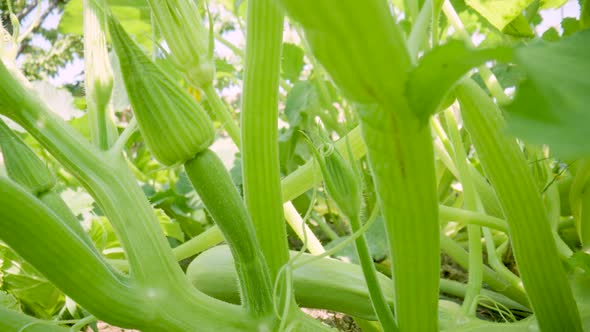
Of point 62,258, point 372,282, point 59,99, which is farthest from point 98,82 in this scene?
point 59,99

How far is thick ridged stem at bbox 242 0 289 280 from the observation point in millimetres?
520

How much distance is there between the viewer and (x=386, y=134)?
0.32 m

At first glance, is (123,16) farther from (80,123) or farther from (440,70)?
(440,70)

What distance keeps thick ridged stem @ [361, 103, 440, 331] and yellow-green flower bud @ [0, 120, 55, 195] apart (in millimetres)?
328

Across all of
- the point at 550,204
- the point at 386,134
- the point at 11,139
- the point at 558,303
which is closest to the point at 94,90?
the point at 11,139

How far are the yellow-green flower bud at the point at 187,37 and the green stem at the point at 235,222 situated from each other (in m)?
0.14

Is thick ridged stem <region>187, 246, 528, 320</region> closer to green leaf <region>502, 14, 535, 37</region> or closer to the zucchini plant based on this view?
the zucchini plant

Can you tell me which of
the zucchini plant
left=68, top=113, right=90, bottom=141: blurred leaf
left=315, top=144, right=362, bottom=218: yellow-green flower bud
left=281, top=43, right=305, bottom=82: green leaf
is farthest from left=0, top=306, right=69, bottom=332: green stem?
left=281, top=43, right=305, bottom=82: green leaf

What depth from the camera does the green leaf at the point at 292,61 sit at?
1380mm

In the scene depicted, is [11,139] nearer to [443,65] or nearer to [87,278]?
[87,278]

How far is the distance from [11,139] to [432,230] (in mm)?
377

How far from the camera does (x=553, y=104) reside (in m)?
0.23

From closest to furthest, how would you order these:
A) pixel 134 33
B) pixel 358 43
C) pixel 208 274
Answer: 1. pixel 358 43
2. pixel 208 274
3. pixel 134 33

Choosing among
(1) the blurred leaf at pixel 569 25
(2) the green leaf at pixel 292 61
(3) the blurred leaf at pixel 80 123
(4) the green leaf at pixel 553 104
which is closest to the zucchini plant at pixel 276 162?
(4) the green leaf at pixel 553 104
